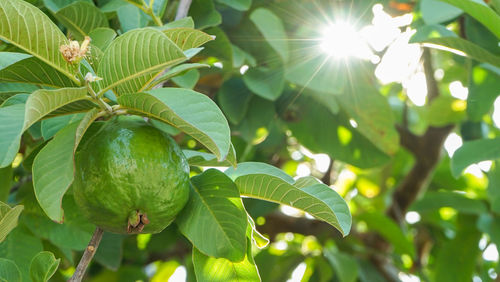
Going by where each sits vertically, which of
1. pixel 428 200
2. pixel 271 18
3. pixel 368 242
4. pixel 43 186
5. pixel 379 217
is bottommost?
pixel 368 242

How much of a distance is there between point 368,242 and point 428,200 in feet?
1.45

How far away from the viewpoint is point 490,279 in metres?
2.26

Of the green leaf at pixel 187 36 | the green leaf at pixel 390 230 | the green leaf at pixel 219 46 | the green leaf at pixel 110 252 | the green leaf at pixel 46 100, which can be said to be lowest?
the green leaf at pixel 110 252

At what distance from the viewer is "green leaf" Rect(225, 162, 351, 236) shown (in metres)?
0.84

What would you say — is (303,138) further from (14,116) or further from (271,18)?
(14,116)

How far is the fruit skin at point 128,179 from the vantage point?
33.1 inches

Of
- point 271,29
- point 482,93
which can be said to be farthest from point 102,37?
point 482,93

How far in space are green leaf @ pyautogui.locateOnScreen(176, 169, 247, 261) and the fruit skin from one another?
0.13 feet

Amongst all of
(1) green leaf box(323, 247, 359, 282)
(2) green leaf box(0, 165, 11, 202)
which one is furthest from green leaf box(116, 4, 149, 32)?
(1) green leaf box(323, 247, 359, 282)

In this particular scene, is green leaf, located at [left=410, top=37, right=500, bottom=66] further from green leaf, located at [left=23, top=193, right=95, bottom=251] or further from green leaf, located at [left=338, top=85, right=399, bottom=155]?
green leaf, located at [left=23, top=193, right=95, bottom=251]

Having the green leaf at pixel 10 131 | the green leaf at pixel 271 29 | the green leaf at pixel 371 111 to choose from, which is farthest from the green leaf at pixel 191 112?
the green leaf at pixel 371 111

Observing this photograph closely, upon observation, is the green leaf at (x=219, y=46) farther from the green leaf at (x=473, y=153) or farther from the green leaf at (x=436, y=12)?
the green leaf at (x=473, y=153)

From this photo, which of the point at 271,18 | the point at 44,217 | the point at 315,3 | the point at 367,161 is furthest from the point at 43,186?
the point at 367,161

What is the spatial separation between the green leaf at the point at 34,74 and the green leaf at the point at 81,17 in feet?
1.17
